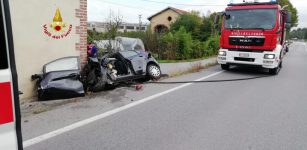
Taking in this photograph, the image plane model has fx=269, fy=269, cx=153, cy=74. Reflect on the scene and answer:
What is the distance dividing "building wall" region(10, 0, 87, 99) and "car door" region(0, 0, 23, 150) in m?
4.77

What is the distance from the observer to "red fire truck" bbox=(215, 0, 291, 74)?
10344 millimetres

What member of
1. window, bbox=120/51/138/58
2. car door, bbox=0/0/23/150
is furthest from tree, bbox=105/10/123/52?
car door, bbox=0/0/23/150

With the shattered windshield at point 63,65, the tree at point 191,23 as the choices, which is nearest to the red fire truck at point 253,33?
the shattered windshield at point 63,65

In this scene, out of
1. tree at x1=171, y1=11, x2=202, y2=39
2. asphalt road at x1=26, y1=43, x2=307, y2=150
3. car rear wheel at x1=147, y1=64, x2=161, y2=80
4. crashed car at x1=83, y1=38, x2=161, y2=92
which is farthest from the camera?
tree at x1=171, y1=11, x2=202, y2=39

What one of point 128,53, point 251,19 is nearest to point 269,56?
point 251,19

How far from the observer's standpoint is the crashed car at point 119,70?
713 centimetres

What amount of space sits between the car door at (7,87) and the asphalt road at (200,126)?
200 cm

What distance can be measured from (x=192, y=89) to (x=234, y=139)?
12.4 ft

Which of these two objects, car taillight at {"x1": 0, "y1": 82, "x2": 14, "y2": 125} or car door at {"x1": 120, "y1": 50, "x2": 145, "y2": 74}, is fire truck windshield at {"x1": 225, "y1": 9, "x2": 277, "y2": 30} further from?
car taillight at {"x1": 0, "y1": 82, "x2": 14, "y2": 125}

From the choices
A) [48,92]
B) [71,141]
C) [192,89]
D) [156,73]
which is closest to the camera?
[71,141]

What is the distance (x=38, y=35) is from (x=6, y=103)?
521 cm

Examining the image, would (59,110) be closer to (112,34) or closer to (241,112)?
(241,112)

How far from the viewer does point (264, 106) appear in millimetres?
6117

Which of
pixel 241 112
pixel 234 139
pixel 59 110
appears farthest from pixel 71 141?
pixel 241 112
